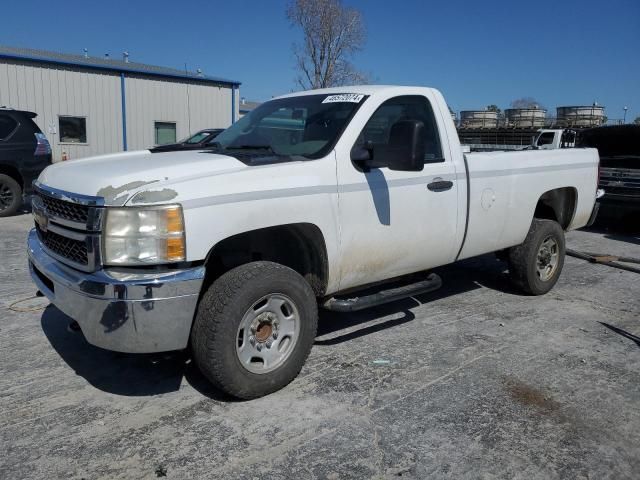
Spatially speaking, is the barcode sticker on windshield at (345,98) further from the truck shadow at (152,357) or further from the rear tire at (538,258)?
the rear tire at (538,258)

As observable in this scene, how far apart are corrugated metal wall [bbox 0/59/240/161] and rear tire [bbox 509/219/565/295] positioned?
17.6 metres

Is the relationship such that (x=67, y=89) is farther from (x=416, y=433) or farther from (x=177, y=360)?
(x=416, y=433)

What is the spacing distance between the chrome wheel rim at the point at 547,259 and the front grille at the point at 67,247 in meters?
4.54

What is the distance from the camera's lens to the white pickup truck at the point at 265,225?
3068mm

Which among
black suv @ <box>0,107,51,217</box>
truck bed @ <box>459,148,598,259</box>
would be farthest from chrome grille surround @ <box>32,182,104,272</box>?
black suv @ <box>0,107,51,217</box>

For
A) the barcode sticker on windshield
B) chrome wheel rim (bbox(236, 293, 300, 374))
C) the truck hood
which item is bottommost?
chrome wheel rim (bbox(236, 293, 300, 374))

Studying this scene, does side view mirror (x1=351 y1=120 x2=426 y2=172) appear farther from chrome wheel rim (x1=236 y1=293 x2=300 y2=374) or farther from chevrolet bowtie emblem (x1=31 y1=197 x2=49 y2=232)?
chevrolet bowtie emblem (x1=31 y1=197 x2=49 y2=232)

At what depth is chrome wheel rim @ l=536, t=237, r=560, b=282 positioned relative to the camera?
6.02 meters

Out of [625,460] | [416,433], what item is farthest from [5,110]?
[625,460]

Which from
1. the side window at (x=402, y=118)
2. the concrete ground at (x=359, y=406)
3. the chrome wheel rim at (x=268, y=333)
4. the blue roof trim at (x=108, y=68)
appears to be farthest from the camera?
the blue roof trim at (x=108, y=68)

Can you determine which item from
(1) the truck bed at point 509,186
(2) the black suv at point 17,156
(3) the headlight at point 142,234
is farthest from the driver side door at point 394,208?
(2) the black suv at point 17,156

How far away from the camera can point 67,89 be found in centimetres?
1942

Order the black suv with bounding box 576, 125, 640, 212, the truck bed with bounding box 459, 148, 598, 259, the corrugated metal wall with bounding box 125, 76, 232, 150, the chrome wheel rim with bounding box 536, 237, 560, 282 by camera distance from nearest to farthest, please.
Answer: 1. the truck bed with bounding box 459, 148, 598, 259
2. the chrome wheel rim with bounding box 536, 237, 560, 282
3. the black suv with bounding box 576, 125, 640, 212
4. the corrugated metal wall with bounding box 125, 76, 232, 150

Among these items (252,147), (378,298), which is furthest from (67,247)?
(378,298)
